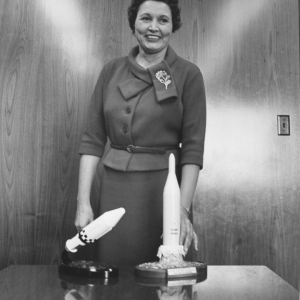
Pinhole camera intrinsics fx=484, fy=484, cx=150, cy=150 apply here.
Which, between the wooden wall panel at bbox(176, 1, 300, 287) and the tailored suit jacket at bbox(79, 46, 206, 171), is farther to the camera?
the wooden wall panel at bbox(176, 1, 300, 287)

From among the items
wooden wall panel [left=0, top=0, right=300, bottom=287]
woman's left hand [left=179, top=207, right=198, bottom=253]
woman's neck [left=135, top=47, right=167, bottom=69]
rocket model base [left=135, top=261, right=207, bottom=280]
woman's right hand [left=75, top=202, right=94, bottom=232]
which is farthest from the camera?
wooden wall panel [left=0, top=0, right=300, bottom=287]

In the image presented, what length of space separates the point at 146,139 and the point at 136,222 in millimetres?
264

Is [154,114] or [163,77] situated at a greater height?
[163,77]

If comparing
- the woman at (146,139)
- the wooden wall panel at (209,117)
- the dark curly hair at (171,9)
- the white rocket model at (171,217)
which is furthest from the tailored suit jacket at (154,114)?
the wooden wall panel at (209,117)

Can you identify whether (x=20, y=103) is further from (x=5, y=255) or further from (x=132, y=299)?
(x=132, y=299)

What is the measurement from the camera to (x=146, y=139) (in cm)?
152

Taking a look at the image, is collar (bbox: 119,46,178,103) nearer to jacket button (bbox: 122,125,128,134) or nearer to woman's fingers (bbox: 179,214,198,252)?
jacket button (bbox: 122,125,128,134)

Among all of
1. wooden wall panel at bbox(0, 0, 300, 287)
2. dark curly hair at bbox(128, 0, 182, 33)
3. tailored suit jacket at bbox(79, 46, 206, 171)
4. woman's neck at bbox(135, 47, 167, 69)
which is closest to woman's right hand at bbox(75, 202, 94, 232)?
tailored suit jacket at bbox(79, 46, 206, 171)

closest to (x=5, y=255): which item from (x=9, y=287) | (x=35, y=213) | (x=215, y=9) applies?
(x=35, y=213)

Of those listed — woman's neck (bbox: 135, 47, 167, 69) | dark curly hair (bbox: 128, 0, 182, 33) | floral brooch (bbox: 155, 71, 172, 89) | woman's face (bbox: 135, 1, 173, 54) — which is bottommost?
floral brooch (bbox: 155, 71, 172, 89)

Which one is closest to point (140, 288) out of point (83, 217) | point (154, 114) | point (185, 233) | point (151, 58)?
point (185, 233)

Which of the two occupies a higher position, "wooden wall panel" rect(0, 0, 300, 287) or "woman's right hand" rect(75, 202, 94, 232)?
"wooden wall panel" rect(0, 0, 300, 287)

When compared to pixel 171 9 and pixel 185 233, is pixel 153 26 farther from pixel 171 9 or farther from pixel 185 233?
pixel 185 233

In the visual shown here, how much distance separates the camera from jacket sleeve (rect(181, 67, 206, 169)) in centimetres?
150
